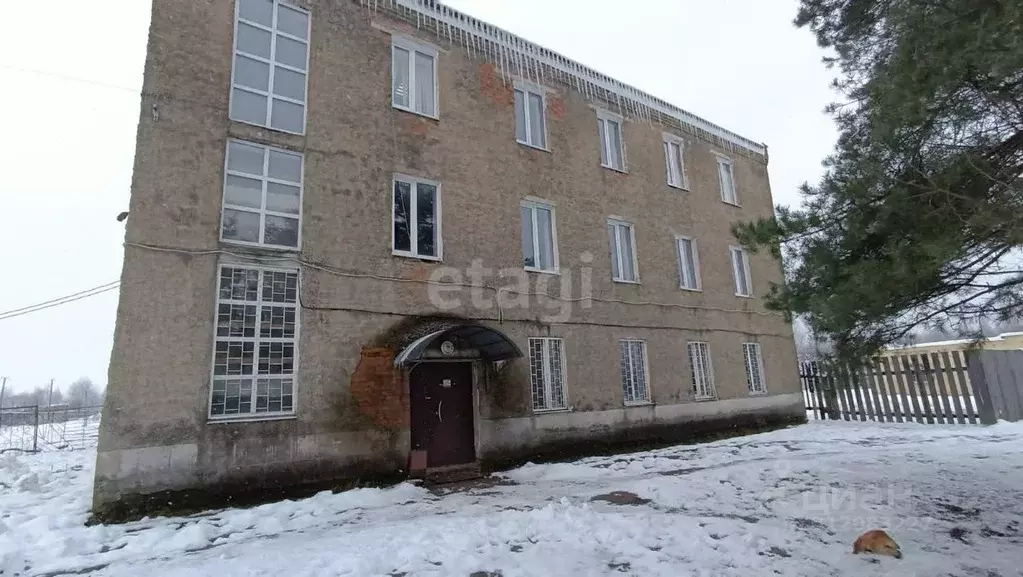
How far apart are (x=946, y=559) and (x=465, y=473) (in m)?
6.98

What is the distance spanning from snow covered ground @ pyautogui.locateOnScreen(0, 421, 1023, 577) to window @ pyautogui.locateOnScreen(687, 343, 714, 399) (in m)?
4.37

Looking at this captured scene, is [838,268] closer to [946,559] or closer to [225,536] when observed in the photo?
[946,559]

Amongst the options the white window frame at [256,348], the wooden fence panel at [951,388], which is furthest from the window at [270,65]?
the wooden fence panel at [951,388]

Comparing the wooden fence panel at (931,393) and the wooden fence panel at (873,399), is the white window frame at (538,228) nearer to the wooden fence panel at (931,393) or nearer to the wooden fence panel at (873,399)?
the wooden fence panel at (873,399)

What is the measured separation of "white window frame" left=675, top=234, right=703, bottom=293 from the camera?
14.5 metres

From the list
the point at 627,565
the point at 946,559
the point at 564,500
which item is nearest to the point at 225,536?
the point at 564,500

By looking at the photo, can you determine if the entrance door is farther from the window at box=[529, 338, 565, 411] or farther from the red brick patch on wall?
the window at box=[529, 338, 565, 411]

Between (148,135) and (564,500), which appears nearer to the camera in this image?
(564,500)

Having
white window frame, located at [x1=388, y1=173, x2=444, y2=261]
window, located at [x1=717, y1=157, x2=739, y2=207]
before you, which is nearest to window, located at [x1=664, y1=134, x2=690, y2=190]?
window, located at [x1=717, y1=157, x2=739, y2=207]

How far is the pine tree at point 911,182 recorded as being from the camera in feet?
13.6

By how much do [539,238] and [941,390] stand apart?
1126cm

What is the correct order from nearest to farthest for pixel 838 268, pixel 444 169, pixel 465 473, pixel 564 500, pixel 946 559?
pixel 946 559, pixel 838 268, pixel 564 500, pixel 465 473, pixel 444 169

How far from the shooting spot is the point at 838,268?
18.2 ft

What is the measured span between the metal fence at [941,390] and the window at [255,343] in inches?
428
